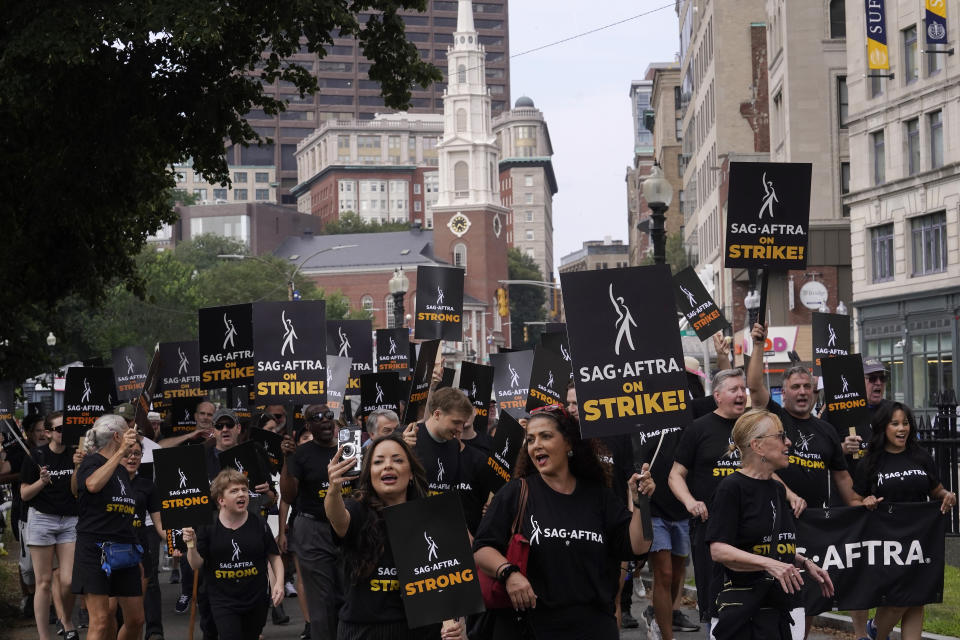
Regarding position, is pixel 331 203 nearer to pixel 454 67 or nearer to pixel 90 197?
pixel 454 67

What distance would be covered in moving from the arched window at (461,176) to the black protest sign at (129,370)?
132 meters

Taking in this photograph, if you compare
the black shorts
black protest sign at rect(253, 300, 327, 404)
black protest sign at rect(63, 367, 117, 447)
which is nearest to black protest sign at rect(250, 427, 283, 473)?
black protest sign at rect(253, 300, 327, 404)

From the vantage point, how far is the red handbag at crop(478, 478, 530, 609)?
6.05 m

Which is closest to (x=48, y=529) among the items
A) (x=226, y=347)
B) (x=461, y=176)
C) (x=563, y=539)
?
(x=226, y=347)

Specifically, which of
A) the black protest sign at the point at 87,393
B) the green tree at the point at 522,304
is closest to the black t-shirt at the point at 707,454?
the black protest sign at the point at 87,393

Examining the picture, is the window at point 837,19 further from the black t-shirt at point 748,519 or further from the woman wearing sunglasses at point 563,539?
the woman wearing sunglasses at point 563,539

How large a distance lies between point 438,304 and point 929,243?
27503 mm

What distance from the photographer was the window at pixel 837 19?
2021 inches

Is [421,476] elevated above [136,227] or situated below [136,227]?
below

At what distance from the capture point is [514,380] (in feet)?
53.7

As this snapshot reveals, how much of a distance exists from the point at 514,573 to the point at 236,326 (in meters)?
9.48

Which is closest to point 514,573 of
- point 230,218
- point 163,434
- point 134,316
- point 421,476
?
point 421,476

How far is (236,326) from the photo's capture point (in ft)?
49.2

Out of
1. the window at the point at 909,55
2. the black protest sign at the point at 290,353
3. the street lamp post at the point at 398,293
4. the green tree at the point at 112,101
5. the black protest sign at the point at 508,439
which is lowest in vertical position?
A: the black protest sign at the point at 508,439
